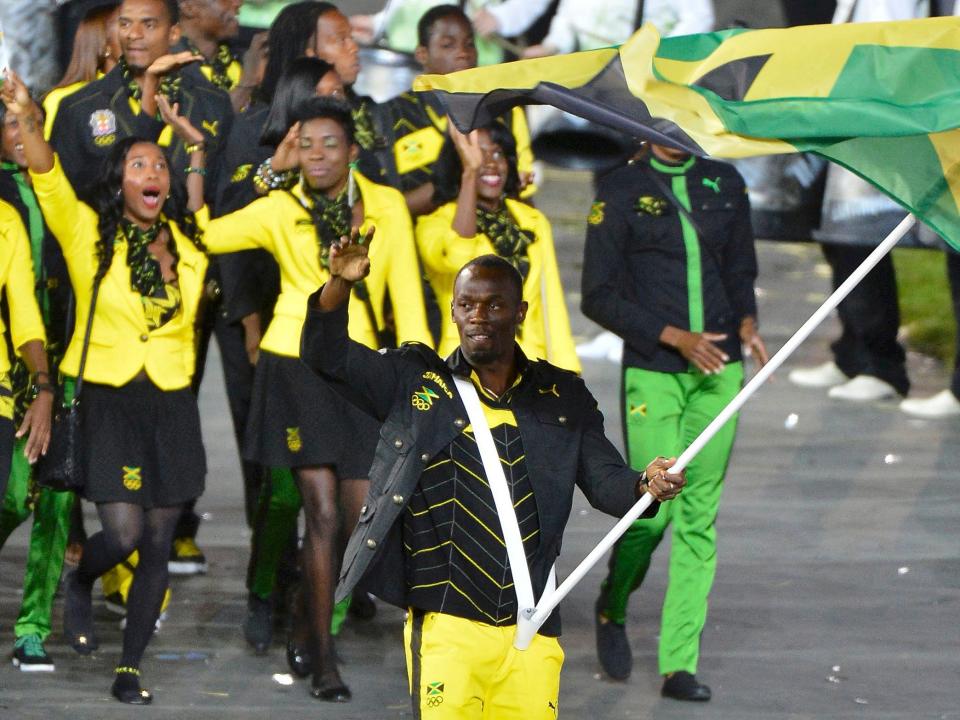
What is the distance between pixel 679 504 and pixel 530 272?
42.9 inches

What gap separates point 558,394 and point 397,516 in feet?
2.01

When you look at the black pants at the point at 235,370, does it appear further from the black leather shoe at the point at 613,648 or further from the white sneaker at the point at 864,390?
the white sneaker at the point at 864,390

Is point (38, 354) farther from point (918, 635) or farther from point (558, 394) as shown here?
point (918, 635)

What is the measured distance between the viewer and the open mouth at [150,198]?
8.22m

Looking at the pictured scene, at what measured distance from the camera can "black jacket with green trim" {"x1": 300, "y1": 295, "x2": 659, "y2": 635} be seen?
6.16 meters

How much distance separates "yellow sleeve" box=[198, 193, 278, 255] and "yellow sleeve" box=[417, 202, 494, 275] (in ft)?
2.19

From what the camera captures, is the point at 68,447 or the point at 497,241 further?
the point at 497,241

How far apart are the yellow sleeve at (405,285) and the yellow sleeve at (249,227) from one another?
44cm

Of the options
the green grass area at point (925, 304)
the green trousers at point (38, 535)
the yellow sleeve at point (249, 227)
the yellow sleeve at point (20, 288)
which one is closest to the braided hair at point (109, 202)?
the yellow sleeve at point (20, 288)

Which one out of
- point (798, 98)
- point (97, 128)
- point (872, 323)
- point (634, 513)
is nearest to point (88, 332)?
point (97, 128)

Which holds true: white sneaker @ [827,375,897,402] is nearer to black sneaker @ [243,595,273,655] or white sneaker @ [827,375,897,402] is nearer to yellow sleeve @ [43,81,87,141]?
black sneaker @ [243,595,273,655]

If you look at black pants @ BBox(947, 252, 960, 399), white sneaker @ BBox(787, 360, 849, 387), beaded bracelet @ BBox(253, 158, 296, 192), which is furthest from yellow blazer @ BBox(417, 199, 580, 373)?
white sneaker @ BBox(787, 360, 849, 387)

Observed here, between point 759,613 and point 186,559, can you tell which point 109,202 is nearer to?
point 186,559

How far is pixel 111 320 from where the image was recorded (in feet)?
26.9
